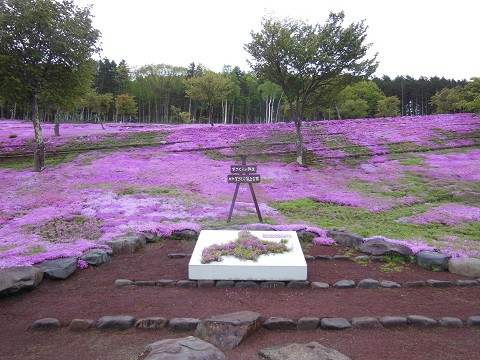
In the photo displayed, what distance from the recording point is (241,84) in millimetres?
93250

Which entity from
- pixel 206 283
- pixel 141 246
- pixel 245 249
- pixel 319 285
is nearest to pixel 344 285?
pixel 319 285

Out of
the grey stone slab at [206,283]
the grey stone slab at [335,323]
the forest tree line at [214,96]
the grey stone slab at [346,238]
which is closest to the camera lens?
the grey stone slab at [335,323]

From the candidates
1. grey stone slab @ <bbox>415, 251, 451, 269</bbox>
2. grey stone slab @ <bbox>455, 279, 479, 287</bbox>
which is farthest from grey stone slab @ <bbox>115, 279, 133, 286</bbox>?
grey stone slab @ <bbox>455, 279, 479, 287</bbox>

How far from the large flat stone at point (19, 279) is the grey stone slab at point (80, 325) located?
104 inches

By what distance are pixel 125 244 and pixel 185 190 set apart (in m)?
8.15

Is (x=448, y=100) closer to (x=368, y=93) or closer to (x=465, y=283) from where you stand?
(x=368, y=93)

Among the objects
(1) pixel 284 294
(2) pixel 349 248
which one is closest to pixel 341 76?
(2) pixel 349 248

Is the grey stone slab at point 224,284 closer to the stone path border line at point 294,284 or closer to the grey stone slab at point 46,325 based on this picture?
the stone path border line at point 294,284

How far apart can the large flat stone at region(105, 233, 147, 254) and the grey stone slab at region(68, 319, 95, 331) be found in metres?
4.36

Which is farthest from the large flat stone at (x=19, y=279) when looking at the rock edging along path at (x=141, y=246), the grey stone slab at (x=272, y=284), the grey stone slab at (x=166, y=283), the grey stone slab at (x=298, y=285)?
the grey stone slab at (x=298, y=285)

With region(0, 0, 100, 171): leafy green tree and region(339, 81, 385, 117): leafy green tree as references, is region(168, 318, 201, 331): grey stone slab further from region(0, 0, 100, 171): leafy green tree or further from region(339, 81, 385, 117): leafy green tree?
region(339, 81, 385, 117): leafy green tree

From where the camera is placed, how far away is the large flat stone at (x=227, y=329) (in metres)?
6.24

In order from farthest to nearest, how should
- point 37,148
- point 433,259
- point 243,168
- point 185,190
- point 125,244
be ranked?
point 37,148 → point 185,190 → point 243,168 → point 125,244 → point 433,259

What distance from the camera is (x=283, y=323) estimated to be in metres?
6.92
